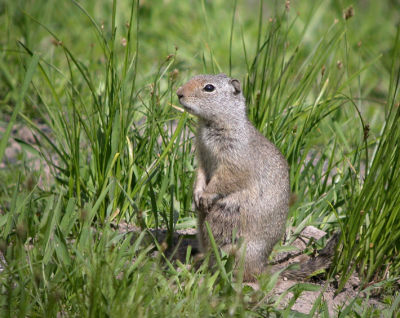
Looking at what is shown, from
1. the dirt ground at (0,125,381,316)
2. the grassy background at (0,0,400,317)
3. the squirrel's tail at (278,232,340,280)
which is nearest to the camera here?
the grassy background at (0,0,400,317)

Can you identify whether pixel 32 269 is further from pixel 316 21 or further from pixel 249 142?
pixel 316 21

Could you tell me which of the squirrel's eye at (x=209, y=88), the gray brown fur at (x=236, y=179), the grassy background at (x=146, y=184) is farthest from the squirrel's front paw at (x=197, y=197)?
the squirrel's eye at (x=209, y=88)

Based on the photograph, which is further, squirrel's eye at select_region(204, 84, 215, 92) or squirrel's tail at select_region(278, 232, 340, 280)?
squirrel's eye at select_region(204, 84, 215, 92)

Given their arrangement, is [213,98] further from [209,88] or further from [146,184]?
[146,184]

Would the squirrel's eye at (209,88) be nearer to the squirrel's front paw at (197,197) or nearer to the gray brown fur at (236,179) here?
the gray brown fur at (236,179)

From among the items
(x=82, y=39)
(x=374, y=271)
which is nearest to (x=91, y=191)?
(x=374, y=271)

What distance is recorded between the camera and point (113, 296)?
2254mm

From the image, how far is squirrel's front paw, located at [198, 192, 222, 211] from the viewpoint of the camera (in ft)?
10.2

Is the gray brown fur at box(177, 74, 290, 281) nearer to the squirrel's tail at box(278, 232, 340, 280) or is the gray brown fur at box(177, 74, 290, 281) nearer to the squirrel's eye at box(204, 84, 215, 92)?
the squirrel's eye at box(204, 84, 215, 92)

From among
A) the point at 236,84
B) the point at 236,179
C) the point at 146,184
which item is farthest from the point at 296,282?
the point at 236,84

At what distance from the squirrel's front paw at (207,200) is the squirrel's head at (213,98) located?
41 centimetres

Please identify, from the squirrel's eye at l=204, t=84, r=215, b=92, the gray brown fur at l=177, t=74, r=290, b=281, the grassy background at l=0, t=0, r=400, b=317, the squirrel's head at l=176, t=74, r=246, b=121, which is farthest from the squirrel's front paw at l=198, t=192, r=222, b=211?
the squirrel's eye at l=204, t=84, r=215, b=92

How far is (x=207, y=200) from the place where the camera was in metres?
3.12

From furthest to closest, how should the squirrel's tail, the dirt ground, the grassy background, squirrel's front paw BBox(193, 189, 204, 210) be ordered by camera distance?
1. squirrel's front paw BBox(193, 189, 204, 210)
2. the squirrel's tail
3. the dirt ground
4. the grassy background
